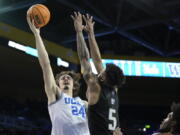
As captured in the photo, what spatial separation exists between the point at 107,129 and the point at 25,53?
8303 millimetres

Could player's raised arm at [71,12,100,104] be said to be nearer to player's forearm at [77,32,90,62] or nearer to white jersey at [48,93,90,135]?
player's forearm at [77,32,90,62]

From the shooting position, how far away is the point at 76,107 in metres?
2.91

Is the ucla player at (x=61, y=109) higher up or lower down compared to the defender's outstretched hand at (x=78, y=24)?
lower down

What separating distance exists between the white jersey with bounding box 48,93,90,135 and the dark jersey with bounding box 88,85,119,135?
105mm

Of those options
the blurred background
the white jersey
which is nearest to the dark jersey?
the white jersey

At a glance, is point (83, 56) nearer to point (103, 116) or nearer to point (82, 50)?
point (82, 50)

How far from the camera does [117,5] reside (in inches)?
442

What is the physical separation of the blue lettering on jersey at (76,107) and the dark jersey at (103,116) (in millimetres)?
124

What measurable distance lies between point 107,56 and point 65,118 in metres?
9.21

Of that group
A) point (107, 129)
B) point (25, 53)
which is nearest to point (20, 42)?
point (25, 53)

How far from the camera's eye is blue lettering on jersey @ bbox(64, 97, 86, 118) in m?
2.87

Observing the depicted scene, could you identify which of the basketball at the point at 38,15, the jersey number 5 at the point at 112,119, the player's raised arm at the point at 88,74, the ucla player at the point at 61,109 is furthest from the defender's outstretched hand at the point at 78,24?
the jersey number 5 at the point at 112,119

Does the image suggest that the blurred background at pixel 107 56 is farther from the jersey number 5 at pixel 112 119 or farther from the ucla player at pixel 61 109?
the jersey number 5 at pixel 112 119

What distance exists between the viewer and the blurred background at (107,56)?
35.8 ft
